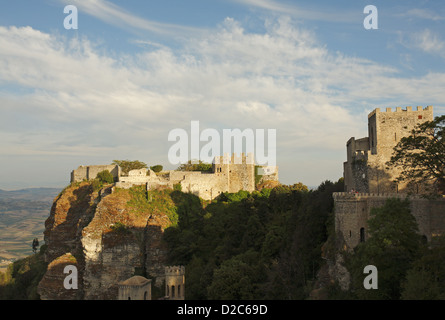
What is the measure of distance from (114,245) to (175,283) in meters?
12.4

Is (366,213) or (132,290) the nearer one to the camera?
(366,213)

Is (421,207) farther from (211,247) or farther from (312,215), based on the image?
(211,247)

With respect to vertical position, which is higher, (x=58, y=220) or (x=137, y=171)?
(x=137, y=171)

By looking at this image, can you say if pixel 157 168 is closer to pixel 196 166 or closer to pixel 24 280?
pixel 196 166

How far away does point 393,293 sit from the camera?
2548 cm

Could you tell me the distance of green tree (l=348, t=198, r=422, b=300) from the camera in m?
25.0

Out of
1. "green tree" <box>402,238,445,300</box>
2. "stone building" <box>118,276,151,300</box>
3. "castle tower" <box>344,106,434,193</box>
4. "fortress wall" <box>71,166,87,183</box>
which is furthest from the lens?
"fortress wall" <box>71,166,87,183</box>

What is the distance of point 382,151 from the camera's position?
111 ft

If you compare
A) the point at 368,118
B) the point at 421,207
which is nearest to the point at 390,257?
the point at 421,207

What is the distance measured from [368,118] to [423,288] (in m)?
19.1

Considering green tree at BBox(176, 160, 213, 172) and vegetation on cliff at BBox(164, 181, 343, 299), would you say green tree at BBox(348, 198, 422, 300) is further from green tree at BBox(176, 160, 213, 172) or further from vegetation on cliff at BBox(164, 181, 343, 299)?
green tree at BBox(176, 160, 213, 172)

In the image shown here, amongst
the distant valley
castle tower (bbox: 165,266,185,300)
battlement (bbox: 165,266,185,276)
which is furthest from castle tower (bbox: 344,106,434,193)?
the distant valley

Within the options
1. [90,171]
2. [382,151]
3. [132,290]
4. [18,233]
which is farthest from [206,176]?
[18,233]

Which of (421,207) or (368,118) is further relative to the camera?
(368,118)
